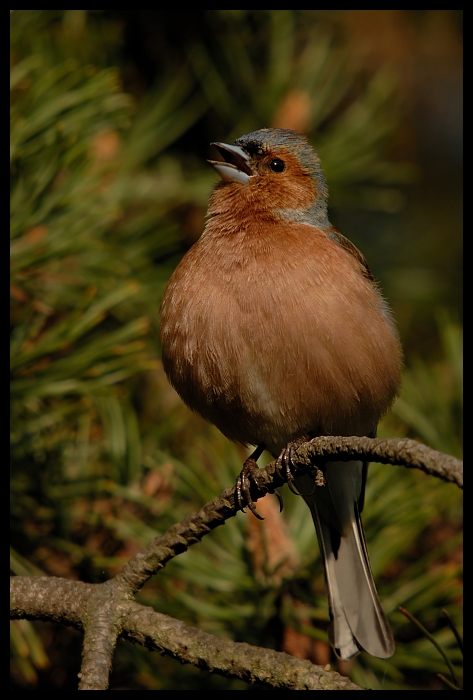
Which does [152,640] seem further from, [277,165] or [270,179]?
[277,165]

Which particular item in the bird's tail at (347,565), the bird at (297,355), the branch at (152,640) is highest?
the bird at (297,355)

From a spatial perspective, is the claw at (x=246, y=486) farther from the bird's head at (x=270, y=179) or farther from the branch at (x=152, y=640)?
the bird's head at (x=270, y=179)

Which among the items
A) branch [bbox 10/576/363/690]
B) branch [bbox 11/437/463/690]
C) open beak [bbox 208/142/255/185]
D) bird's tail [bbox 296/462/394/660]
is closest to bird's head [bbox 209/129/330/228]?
open beak [bbox 208/142/255/185]

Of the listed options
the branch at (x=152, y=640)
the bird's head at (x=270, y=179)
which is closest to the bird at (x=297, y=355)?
the bird's head at (x=270, y=179)

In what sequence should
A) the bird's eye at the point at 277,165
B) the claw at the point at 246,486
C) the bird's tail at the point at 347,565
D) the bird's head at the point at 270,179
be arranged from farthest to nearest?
the bird's eye at the point at 277,165 < the bird's head at the point at 270,179 < the bird's tail at the point at 347,565 < the claw at the point at 246,486

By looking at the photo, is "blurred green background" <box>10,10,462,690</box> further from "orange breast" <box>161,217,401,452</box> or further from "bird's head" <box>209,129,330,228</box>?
"bird's head" <box>209,129,330,228</box>

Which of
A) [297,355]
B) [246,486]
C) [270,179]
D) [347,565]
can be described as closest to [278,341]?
[297,355]
